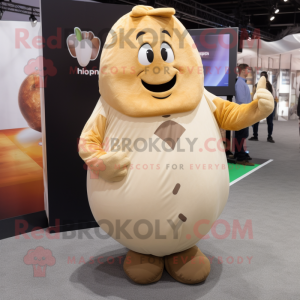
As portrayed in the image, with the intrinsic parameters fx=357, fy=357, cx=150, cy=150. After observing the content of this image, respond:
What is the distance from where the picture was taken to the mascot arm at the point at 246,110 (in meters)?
2.03

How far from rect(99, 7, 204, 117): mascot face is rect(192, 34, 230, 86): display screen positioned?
3466 mm

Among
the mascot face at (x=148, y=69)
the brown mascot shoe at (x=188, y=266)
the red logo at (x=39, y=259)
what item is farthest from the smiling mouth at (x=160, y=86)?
the red logo at (x=39, y=259)

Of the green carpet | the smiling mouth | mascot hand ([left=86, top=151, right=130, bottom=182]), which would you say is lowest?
the green carpet

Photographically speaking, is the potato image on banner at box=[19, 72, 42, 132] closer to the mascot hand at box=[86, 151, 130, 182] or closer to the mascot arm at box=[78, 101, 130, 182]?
the mascot arm at box=[78, 101, 130, 182]

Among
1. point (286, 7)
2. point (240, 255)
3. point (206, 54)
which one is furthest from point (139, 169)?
point (286, 7)

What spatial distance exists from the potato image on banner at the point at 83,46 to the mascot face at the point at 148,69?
101 cm

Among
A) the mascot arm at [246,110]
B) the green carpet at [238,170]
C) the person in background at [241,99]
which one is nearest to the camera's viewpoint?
the mascot arm at [246,110]

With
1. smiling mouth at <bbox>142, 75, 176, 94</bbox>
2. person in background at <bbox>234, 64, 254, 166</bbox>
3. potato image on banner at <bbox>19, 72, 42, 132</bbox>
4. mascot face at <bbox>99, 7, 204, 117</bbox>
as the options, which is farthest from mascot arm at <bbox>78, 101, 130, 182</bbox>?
person in background at <bbox>234, 64, 254, 166</bbox>

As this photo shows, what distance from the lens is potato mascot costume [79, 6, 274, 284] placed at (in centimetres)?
193

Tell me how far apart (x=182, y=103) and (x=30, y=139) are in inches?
69.8

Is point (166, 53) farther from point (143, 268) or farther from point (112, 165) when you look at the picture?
point (143, 268)

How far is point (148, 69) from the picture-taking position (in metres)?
1.96

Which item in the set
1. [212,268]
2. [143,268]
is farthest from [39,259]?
[212,268]

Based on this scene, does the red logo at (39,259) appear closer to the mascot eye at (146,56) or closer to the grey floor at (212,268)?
the grey floor at (212,268)
